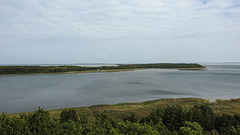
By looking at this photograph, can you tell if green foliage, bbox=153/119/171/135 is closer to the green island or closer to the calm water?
the green island

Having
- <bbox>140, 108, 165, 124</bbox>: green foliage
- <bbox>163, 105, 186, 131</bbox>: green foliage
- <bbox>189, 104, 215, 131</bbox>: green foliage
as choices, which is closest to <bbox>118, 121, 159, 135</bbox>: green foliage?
<bbox>140, 108, 165, 124</bbox>: green foliage

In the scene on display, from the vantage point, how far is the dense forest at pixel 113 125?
7.48 metres

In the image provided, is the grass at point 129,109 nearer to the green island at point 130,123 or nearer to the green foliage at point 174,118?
the green island at point 130,123

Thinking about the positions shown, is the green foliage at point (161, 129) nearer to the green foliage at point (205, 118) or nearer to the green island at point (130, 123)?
the green island at point (130, 123)

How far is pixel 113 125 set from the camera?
1051 centimetres

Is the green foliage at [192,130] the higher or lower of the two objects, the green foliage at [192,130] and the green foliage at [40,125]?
the lower

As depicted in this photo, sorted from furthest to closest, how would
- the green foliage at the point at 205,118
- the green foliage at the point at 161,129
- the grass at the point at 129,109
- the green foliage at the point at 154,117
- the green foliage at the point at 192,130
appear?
the grass at the point at 129,109 < the green foliage at the point at 154,117 < the green foliage at the point at 205,118 < the green foliage at the point at 161,129 < the green foliage at the point at 192,130

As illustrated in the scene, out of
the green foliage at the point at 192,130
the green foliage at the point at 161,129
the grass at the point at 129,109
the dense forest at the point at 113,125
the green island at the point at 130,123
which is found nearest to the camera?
the dense forest at the point at 113,125

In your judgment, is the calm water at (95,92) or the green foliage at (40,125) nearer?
the green foliage at (40,125)

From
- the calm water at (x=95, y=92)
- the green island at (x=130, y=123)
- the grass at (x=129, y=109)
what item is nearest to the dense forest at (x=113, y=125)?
the green island at (x=130, y=123)

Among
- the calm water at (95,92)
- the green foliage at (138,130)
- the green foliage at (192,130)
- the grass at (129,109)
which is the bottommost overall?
the calm water at (95,92)

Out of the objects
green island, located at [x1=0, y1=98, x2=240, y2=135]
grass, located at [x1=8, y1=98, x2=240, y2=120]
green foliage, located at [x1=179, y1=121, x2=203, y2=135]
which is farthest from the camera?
grass, located at [x1=8, y1=98, x2=240, y2=120]

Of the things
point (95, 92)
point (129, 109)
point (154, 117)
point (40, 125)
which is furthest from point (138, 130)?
point (95, 92)

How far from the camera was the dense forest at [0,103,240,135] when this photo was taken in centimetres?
748
